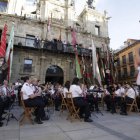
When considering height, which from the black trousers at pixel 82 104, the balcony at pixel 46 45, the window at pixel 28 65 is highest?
the balcony at pixel 46 45

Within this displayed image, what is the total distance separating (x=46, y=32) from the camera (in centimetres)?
1886

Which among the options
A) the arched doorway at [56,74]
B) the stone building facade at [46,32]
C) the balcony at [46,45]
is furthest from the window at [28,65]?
the arched doorway at [56,74]

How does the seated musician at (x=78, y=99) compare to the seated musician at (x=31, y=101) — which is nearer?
the seated musician at (x=31, y=101)

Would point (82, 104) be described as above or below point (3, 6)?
below

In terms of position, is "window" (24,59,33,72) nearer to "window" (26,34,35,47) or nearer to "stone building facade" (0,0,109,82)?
"stone building facade" (0,0,109,82)

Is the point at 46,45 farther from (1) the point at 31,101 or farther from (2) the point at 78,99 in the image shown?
(1) the point at 31,101

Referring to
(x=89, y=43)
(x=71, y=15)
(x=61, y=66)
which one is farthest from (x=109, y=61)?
(x=71, y=15)

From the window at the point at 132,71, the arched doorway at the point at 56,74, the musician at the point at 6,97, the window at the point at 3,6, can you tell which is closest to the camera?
the musician at the point at 6,97

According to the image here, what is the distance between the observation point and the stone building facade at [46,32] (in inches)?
664

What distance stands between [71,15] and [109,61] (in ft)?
29.2

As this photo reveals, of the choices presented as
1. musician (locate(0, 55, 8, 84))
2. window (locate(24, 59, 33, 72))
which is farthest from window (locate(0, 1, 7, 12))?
musician (locate(0, 55, 8, 84))

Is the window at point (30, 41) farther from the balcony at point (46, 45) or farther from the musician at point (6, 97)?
the musician at point (6, 97)

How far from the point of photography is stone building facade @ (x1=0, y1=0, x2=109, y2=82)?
16.9 meters

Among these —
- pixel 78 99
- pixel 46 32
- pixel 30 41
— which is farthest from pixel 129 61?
pixel 78 99
